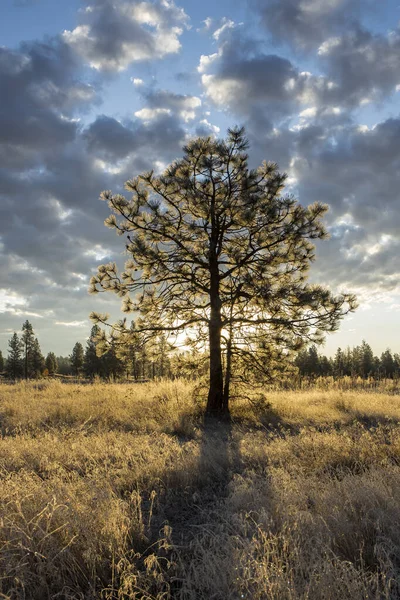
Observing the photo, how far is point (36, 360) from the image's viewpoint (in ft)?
222

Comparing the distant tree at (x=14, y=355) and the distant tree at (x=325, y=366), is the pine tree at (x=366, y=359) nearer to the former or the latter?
the distant tree at (x=325, y=366)

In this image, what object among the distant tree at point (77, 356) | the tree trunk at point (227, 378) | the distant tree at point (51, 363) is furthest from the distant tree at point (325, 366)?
the tree trunk at point (227, 378)

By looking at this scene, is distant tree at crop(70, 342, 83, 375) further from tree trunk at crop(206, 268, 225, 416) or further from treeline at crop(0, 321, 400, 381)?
tree trunk at crop(206, 268, 225, 416)

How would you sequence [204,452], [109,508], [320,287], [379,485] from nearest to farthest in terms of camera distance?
[109,508] → [379,485] → [204,452] → [320,287]

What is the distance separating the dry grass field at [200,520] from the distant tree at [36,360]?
2501 inches

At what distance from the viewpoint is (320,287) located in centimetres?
988

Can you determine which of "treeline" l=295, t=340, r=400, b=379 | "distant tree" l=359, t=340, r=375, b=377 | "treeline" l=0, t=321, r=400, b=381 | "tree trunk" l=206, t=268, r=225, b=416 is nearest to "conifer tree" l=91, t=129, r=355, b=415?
"tree trunk" l=206, t=268, r=225, b=416

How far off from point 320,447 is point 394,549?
10.5 ft

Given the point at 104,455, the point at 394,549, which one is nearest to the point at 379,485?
the point at 394,549

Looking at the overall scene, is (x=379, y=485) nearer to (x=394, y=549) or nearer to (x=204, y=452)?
(x=394, y=549)

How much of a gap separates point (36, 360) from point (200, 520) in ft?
232

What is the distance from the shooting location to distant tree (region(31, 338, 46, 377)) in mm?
66500

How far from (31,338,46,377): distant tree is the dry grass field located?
208ft

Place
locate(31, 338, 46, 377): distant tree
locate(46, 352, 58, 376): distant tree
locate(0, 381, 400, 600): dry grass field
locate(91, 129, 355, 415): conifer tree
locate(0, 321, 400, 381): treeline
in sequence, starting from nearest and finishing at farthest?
locate(0, 381, 400, 600): dry grass field
locate(91, 129, 355, 415): conifer tree
locate(0, 321, 400, 381): treeline
locate(31, 338, 46, 377): distant tree
locate(46, 352, 58, 376): distant tree
